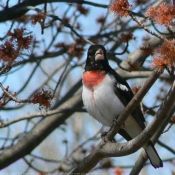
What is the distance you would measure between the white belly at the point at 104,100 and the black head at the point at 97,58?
170 millimetres

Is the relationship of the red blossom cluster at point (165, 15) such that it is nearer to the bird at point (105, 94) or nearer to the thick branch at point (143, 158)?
the thick branch at point (143, 158)

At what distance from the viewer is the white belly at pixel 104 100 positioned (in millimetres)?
5047

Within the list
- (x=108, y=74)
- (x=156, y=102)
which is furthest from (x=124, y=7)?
(x=156, y=102)

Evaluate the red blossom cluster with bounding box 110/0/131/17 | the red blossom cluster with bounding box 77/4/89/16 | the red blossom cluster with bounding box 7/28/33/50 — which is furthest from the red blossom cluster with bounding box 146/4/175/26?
the red blossom cluster with bounding box 77/4/89/16

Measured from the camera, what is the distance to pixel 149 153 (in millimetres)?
5141

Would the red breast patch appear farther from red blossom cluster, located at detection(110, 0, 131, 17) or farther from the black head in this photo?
red blossom cluster, located at detection(110, 0, 131, 17)

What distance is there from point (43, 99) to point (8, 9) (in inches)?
65.5

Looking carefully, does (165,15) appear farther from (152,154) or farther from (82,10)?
(82,10)

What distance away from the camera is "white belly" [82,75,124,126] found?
505cm

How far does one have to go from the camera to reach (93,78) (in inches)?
201

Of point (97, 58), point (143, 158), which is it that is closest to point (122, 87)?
point (97, 58)

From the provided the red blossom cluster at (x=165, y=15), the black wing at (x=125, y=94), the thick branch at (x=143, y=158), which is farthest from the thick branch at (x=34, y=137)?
the red blossom cluster at (x=165, y=15)

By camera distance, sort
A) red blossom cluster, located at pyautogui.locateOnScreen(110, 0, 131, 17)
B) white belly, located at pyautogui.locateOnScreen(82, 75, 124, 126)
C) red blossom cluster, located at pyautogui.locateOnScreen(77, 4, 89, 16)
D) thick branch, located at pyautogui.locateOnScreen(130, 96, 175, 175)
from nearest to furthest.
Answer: red blossom cluster, located at pyautogui.locateOnScreen(110, 0, 131, 17)
thick branch, located at pyautogui.locateOnScreen(130, 96, 175, 175)
white belly, located at pyautogui.locateOnScreen(82, 75, 124, 126)
red blossom cluster, located at pyautogui.locateOnScreen(77, 4, 89, 16)

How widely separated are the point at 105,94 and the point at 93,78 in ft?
0.67
